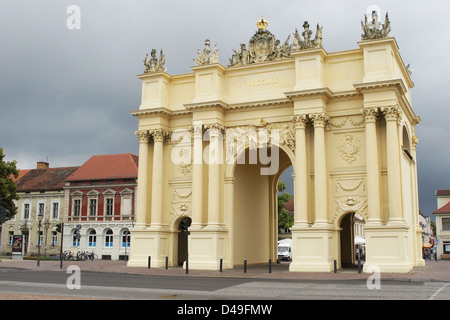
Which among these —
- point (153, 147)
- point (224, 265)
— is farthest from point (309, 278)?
point (153, 147)

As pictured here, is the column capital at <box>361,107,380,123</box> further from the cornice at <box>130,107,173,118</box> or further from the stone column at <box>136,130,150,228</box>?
the stone column at <box>136,130,150,228</box>

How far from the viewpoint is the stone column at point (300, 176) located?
27.8m

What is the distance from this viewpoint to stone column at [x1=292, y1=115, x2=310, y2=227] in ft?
91.2

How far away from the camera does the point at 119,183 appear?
55.8 metres

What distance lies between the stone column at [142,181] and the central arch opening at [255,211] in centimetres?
574

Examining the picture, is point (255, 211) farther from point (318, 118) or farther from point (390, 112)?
point (390, 112)

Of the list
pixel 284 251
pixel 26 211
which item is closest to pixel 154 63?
pixel 284 251

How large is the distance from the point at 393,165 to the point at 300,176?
16.0 ft

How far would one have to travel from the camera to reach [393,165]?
26.3 meters

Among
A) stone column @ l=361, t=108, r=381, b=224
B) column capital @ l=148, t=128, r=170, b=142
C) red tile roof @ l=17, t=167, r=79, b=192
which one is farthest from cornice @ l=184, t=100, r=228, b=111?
red tile roof @ l=17, t=167, r=79, b=192

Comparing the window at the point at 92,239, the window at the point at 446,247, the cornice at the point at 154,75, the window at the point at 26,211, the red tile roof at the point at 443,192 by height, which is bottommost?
the window at the point at 446,247

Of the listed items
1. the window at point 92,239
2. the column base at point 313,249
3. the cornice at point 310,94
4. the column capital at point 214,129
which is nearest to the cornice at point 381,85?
→ the cornice at point 310,94

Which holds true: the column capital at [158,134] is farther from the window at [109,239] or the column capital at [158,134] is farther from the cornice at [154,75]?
the window at [109,239]
